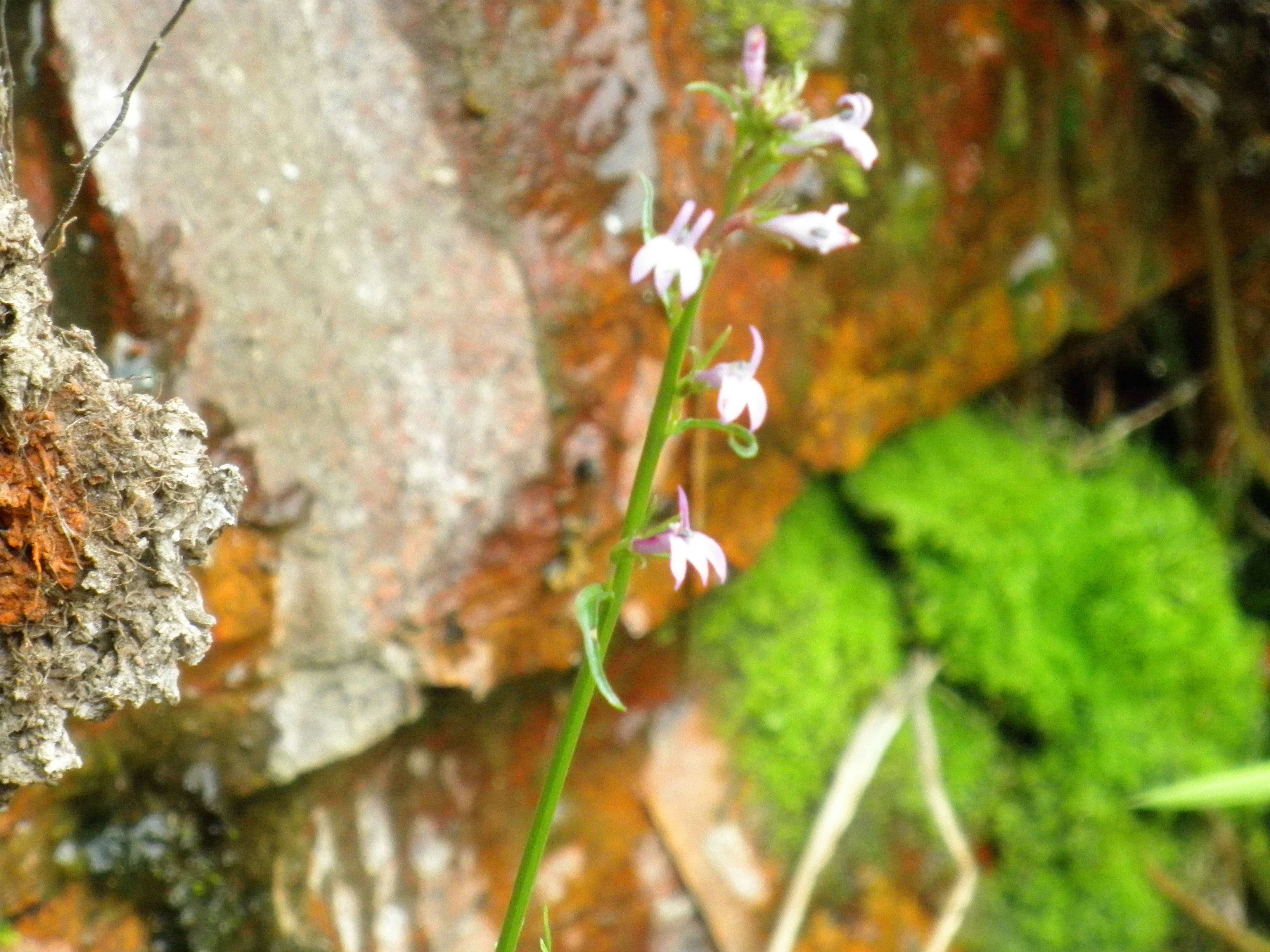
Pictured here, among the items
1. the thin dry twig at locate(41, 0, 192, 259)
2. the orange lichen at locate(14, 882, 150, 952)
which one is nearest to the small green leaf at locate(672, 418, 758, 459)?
the thin dry twig at locate(41, 0, 192, 259)

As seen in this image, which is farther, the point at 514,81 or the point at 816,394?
the point at 816,394

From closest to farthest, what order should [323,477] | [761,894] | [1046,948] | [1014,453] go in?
[323,477], [761,894], [1046,948], [1014,453]

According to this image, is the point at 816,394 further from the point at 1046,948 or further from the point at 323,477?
the point at 1046,948

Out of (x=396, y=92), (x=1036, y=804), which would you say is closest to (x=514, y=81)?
(x=396, y=92)

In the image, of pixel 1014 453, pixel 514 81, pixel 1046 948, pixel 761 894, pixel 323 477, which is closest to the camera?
pixel 323 477

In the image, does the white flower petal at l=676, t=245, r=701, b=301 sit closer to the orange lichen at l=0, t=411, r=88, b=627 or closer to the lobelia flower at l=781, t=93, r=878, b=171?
the lobelia flower at l=781, t=93, r=878, b=171

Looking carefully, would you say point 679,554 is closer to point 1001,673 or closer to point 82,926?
point 82,926

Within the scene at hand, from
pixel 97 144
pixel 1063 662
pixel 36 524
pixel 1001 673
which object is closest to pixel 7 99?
pixel 97 144
